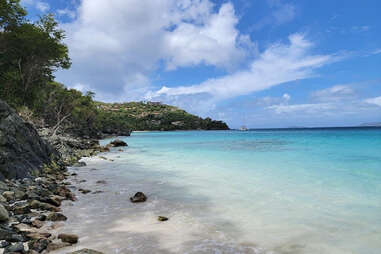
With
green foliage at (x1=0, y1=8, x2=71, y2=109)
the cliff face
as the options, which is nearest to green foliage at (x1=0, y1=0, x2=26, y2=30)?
green foliage at (x1=0, y1=8, x2=71, y2=109)

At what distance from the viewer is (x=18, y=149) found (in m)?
10.6

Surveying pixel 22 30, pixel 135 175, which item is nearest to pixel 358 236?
pixel 135 175

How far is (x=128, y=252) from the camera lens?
4.45 m

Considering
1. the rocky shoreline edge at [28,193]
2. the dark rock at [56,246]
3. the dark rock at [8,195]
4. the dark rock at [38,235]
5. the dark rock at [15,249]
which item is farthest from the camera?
the dark rock at [8,195]

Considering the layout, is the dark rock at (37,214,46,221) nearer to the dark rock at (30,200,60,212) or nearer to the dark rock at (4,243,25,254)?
the dark rock at (30,200,60,212)

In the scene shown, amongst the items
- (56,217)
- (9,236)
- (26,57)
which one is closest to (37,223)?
(56,217)

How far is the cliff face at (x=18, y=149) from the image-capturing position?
923 cm

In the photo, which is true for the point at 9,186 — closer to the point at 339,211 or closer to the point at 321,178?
the point at 339,211

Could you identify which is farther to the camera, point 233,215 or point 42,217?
point 233,215

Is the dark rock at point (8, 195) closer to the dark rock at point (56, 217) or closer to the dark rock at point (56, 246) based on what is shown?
the dark rock at point (56, 217)

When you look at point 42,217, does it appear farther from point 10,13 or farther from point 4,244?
point 10,13

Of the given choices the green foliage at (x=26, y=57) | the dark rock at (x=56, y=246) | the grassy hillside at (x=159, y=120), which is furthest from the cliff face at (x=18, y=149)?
the grassy hillside at (x=159, y=120)

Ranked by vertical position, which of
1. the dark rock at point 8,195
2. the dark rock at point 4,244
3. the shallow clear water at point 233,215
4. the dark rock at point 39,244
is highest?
the dark rock at point 8,195

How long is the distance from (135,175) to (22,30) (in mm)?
17294
